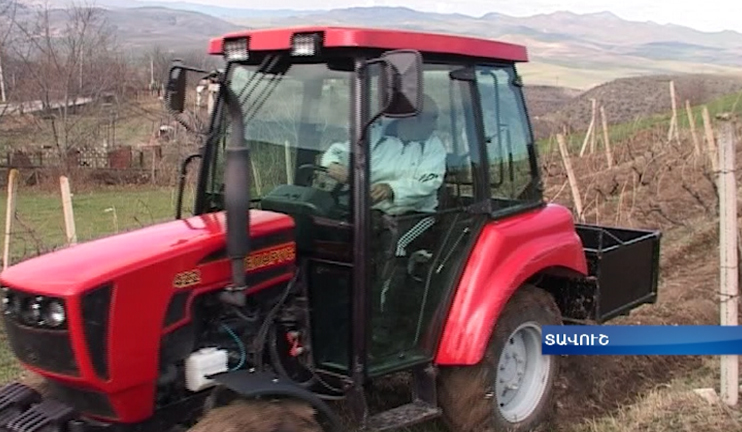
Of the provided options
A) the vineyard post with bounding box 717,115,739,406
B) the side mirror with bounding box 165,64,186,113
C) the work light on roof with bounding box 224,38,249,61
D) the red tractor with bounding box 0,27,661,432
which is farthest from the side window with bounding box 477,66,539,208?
the side mirror with bounding box 165,64,186,113

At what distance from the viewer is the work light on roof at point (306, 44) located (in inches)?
151

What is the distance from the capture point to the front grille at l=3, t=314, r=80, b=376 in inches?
128

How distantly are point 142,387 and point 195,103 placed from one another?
3390 mm

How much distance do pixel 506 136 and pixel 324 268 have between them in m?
1.45

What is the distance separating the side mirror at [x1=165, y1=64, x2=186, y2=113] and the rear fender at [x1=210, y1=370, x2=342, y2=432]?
4.40 ft

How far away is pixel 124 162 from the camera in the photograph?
2412 cm

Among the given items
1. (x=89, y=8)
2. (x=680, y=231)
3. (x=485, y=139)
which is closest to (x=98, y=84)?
(x=89, y=8)

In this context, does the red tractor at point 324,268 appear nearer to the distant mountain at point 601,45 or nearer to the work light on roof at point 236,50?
the work light on roof at point 236,50

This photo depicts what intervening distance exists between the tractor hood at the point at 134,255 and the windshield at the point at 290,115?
0.34m

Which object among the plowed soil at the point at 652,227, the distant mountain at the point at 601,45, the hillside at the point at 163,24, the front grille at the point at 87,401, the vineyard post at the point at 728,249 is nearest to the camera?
the front grille at the point at 87,401

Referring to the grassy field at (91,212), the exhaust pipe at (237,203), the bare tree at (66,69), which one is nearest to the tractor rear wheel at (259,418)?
the exhaust pipe at (237,203)

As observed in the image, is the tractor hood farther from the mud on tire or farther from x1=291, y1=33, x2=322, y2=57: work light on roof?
x1=291, y1=33, x2=322, y2=57: work light on roof

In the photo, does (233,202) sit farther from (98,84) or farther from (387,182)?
(98,84)

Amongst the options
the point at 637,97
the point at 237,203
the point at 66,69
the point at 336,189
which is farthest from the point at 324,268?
the point at 637,97
